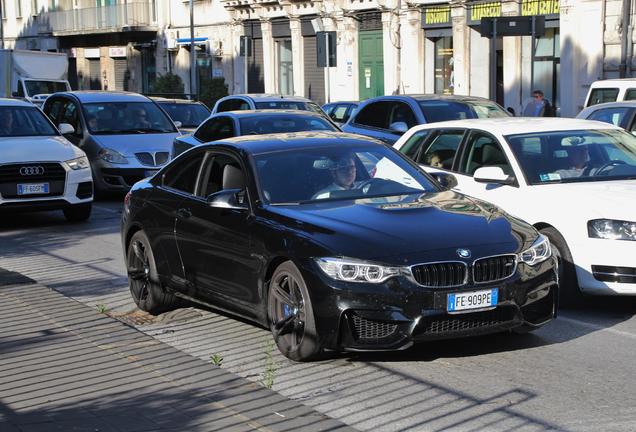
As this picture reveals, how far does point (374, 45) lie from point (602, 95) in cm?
2093

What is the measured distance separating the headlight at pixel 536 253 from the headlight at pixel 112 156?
12.0 metres

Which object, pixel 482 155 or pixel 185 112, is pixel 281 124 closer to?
pixel 482 155

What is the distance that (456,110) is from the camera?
682 inches

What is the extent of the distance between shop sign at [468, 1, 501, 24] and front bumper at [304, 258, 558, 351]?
26052mm

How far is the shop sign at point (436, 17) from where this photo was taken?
35.2 meters

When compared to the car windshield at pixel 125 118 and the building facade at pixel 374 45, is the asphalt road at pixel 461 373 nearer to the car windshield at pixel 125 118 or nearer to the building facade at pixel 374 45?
the car windshield at pixel 125 118

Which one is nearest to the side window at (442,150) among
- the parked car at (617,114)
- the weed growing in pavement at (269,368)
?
the weed growing in pavement at (269,368)

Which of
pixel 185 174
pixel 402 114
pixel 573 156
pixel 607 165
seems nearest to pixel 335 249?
pixel 185 174

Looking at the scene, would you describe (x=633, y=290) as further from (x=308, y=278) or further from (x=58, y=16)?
(x=58, y=16)

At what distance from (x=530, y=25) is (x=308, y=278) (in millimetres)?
17155

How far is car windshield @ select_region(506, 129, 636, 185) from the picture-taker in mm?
9828

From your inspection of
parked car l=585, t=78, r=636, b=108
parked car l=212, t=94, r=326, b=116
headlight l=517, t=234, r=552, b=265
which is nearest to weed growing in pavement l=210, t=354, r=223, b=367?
headlight l=517, t=234, r=552, b=265

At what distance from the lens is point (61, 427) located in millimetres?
5930

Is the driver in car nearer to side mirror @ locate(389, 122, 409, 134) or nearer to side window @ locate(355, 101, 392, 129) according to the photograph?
side mirror @ locate(389, 122, 409, 134)
